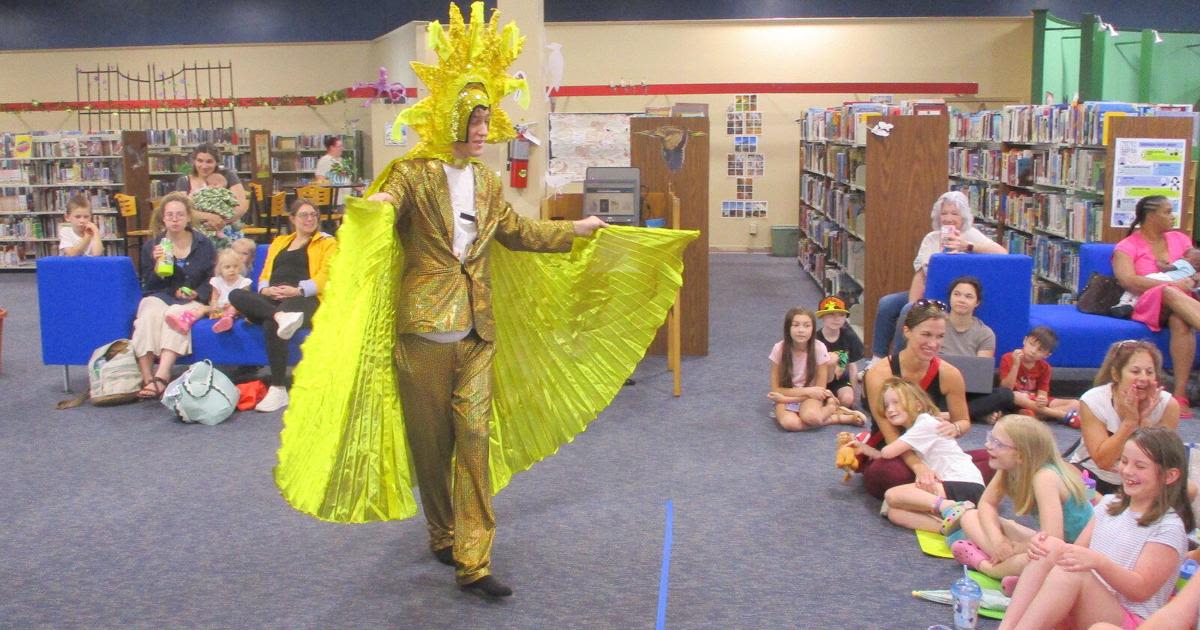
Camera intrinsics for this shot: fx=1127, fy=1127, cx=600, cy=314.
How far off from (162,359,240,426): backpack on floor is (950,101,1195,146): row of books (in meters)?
5.47

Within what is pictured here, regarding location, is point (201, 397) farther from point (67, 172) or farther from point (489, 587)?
point (67, 172)

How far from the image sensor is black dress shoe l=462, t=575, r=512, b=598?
142 inches

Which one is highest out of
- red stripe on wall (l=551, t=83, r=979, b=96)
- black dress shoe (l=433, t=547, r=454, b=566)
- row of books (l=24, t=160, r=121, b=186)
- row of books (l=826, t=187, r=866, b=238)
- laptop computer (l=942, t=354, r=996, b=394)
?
red stripe on wall (l=551, t=83, r=979, b=96)

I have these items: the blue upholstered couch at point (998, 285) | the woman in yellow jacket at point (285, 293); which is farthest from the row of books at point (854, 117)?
the woman in yellow jacket at point (285, 293)

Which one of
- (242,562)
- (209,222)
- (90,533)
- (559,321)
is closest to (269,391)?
(209,222)

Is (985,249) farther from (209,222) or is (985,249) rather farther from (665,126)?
(209,222)

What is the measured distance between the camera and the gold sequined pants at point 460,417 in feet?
11.6

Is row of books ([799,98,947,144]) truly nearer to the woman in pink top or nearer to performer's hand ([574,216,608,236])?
the woman in pink top

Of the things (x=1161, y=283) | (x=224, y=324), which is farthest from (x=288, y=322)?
(x=1161, y=283)

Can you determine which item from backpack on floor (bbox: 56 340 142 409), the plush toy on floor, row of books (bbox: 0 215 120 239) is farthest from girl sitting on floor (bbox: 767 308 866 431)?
row of books (bbox: 0 215 120 239)

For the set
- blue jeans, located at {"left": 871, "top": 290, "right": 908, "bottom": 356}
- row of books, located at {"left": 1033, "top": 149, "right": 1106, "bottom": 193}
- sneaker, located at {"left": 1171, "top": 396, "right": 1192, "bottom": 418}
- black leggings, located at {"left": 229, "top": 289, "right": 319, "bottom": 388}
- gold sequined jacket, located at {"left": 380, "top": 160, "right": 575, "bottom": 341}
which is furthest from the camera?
row of books, located at {"left": 1033, "top": 149, "right": 1106, "bottom": 193}

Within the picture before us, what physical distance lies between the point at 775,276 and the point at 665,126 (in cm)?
491

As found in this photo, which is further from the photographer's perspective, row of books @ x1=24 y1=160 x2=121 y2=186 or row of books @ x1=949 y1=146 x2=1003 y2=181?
row of books @ x1=24 y1=160 x2=121 y2=186

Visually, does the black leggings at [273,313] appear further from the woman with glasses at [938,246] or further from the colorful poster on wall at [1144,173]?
the colorful poster on wall at [1144,173]
